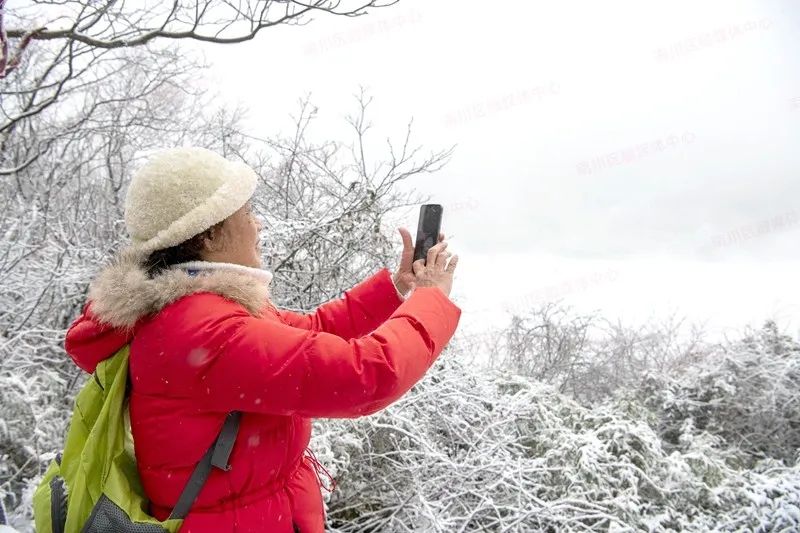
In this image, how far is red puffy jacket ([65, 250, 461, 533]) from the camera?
1.07 m

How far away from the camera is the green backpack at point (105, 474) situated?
115 cm

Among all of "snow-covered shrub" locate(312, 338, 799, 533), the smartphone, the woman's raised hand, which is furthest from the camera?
"snow-covered shrub" locate(312, 338, 799, 533)

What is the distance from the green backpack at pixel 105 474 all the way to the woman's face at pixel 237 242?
310mm

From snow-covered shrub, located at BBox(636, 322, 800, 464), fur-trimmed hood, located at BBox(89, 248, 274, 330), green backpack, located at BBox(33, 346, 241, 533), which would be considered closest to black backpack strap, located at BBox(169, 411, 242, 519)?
green backpack, located at BBox(33, 346, 241, 533)

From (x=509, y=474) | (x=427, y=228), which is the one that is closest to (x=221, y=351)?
(x=427, y=228)

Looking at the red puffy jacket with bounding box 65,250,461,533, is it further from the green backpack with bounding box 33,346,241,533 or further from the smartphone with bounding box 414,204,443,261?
the smartphone with bounding box 414,204,443,261

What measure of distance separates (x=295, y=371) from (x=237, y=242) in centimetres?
45

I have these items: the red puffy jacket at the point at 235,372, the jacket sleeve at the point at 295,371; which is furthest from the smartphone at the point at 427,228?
the jacket sleeve at the point at 295,371

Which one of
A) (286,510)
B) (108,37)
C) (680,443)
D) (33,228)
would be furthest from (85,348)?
(680,443)

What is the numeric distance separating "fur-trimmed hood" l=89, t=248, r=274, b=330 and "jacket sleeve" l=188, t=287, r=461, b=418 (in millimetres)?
94

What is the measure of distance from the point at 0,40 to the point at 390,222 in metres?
4.54

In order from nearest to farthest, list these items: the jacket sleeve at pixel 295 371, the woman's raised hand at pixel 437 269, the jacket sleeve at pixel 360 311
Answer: the jacket sleeve at pixel 295 371
the woman's raised hand at pixel 437 269
the jacket sleeve at pixel 360 311

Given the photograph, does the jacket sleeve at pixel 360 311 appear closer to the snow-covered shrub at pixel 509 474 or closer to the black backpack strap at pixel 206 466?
the black backpack strap at pixel 206 466

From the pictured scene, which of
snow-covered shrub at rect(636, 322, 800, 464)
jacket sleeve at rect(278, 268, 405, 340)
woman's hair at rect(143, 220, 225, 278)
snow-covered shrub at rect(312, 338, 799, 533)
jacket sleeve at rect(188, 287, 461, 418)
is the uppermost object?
woman's hair at rect(143, 220, 225, 278)
